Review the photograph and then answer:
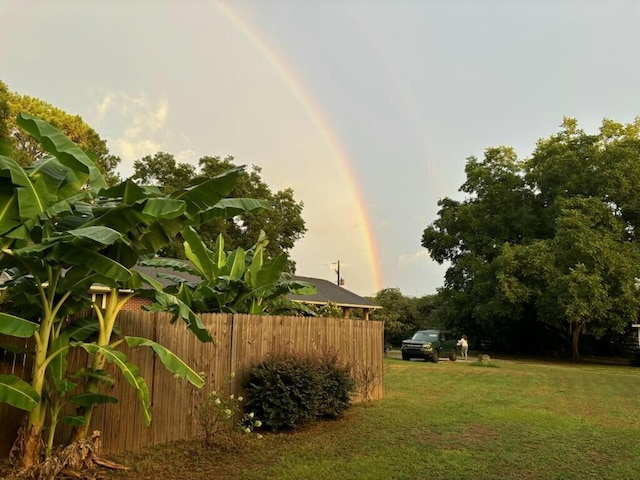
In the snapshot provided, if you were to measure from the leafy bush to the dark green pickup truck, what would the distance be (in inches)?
625

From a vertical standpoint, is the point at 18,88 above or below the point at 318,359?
above

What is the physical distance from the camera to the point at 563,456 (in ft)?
19.4

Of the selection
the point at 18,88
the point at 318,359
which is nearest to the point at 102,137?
the point at 18,88

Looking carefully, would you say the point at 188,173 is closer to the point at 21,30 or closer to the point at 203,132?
the point at 203,132

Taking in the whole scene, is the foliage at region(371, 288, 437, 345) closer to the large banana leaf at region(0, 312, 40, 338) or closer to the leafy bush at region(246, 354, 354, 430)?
the leafy bush at region(246, 354, 354, 430)

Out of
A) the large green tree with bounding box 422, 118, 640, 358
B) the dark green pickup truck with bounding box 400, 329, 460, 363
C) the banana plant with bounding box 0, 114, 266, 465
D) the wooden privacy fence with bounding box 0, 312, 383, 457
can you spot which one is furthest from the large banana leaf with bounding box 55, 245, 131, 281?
the large green tree with bounding box 422, 118, 640, 358

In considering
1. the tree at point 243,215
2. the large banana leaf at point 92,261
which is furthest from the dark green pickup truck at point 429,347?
the large banana leaf at point 92,261

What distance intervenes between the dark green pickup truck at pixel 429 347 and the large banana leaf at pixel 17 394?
66.3 ft

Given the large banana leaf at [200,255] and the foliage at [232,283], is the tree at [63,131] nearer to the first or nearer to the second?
the foliage at [232,283]

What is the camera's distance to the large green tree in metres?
25.0

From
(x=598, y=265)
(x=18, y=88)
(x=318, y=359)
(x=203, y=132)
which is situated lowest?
(x=318, y=359)

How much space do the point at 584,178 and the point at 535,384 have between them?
760 inches

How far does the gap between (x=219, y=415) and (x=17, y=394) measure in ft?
8.82

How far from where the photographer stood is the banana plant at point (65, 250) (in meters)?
4.34
